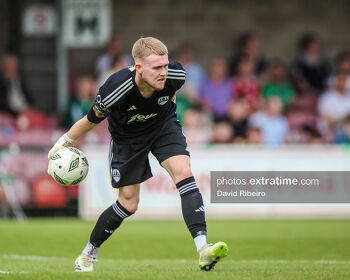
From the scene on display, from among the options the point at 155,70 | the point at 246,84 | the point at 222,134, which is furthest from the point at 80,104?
the point at 155,70

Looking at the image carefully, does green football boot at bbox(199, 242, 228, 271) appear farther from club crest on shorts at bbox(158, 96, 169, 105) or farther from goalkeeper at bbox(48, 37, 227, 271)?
club crest on shorts at bbox(158, 96, 169, 105)

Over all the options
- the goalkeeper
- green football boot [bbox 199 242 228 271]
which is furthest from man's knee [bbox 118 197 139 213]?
green football boot [bbox 199 242 228 271]

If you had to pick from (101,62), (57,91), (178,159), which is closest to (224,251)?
(178,159)

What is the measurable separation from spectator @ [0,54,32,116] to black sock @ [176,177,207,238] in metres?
11.0

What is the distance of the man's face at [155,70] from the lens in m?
7.57

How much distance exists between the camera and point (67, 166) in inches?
320

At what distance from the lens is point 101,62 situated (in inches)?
739

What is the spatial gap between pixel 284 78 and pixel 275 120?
98.5 inches

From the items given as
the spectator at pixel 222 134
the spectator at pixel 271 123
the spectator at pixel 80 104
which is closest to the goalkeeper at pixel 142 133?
the spectator at pixel 222 134

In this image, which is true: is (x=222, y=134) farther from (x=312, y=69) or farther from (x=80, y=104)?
(x=312, y=69)

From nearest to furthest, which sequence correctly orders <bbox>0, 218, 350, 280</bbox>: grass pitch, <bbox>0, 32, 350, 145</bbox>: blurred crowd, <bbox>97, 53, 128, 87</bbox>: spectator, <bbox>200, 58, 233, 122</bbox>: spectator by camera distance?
<bbox>0, 218, 350, 280</bbox>: grass pitch
<bbox>0, 32, 350, 145</bbox>: blurred crowd
<bbox>97, 53, 128, 87</bbox>: spectator
<bbox>200, 58, 233, 122</bbox>: spectator

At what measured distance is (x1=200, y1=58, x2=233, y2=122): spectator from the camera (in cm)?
1859

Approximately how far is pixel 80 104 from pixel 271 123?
12.9 feet

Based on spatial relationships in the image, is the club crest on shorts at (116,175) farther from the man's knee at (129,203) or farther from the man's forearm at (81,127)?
the man's forearm at (81,127)
